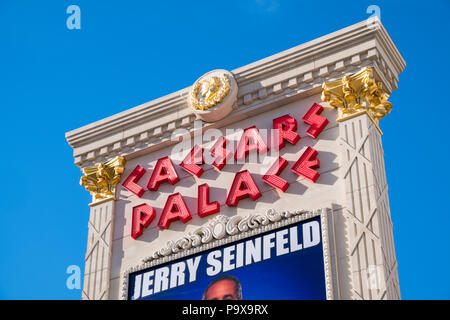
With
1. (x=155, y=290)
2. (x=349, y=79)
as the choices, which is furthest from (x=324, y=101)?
(x=155, y=290)

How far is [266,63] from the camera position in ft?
78.6

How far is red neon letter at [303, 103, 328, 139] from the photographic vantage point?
2262 cm

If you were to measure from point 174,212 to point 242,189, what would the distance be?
6.53 feet

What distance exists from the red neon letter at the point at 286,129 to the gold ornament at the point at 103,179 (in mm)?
4718

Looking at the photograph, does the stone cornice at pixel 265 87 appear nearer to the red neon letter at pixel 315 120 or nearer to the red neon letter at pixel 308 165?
the red neon letter at pixel 315 120

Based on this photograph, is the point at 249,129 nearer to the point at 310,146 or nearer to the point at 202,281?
the point at 310,146

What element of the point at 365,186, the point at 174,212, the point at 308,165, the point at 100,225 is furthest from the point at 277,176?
the point at 100,225

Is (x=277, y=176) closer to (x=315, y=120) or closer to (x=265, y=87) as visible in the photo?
(x=315, y=120)

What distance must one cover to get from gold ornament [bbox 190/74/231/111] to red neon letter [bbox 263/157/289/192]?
2.57 m

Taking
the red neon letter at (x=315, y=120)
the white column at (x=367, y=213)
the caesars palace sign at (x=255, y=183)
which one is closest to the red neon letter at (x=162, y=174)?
the caesars palace sign at (x=255, y=183)

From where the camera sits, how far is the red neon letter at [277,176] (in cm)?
2225

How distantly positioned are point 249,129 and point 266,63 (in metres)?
1.77

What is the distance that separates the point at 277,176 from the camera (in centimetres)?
2250

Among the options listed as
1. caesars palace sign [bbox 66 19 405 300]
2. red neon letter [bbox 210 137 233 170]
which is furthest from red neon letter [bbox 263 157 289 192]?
red neon letter [bbox 210 137 233 170]
